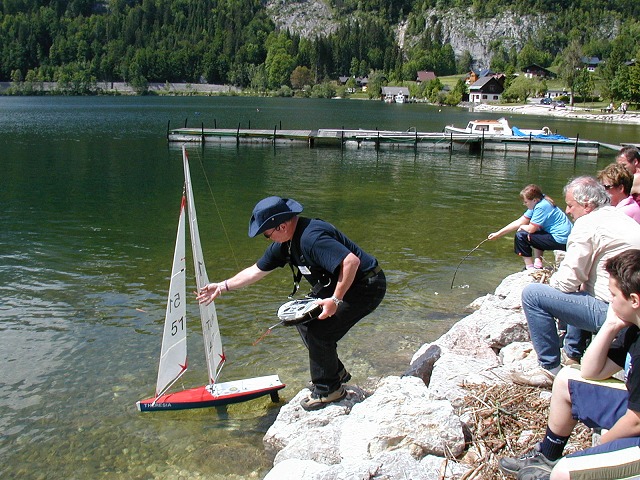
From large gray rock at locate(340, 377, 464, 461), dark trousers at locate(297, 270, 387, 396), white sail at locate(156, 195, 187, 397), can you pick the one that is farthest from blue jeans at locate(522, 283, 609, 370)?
white sail at locate(156, 195, 187, 397)

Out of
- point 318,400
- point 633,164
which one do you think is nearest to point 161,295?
point 318,400

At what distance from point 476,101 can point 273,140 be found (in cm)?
12868

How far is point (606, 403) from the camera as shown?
427cm

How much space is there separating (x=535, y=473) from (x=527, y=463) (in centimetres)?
19

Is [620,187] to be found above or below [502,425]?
above

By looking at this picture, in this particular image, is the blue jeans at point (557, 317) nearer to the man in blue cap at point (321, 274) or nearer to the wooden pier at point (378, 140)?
the man in blue cap at point (321, 274)

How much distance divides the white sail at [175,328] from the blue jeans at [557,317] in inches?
147

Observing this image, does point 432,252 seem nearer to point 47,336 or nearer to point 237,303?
point 237,303

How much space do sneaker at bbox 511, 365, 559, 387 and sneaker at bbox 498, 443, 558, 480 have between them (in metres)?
1.45

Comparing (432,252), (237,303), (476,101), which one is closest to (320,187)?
(432,252)

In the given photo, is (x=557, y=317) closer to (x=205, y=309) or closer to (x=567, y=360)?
(x=567, y=360)

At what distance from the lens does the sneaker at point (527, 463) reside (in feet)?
14.6

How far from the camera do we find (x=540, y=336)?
6098mm

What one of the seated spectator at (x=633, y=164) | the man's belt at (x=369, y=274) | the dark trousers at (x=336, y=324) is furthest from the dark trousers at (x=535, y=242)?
the man's belt at (x=369, y=274)
